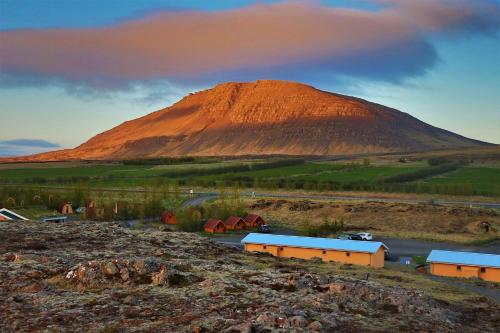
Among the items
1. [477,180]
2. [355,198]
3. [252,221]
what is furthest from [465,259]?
[477,180]

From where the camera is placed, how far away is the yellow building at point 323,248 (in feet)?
155

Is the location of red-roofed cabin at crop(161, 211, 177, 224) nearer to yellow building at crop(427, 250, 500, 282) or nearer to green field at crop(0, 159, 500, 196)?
green field at crop(0, 159, 500, 196)

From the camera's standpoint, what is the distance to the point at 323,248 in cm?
4900

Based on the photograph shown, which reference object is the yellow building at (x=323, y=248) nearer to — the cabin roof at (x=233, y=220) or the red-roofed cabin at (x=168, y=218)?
the cabin roof at (x=233, y=220)

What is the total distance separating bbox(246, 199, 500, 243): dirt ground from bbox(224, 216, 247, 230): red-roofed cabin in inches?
350

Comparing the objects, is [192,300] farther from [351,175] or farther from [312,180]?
[351,175]

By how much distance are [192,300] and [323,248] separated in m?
26.4

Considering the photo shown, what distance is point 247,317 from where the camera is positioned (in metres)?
22.1

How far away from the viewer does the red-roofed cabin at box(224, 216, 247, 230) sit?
8250cm

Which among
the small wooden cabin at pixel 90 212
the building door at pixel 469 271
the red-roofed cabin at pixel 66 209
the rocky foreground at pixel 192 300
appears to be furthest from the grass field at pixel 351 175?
the rocky foreground at pixel 192 300

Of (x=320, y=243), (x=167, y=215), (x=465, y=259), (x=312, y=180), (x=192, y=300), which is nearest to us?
(x=192, y=300)

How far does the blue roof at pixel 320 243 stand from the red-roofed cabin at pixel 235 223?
88.3 ft

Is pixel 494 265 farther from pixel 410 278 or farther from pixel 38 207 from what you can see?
pixel 38 207

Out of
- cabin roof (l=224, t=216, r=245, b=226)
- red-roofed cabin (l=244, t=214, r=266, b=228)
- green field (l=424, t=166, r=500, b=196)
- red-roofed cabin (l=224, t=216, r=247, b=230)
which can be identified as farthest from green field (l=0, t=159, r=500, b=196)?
red-roofed cabin (l=224, t=216, r=247, b=230)
